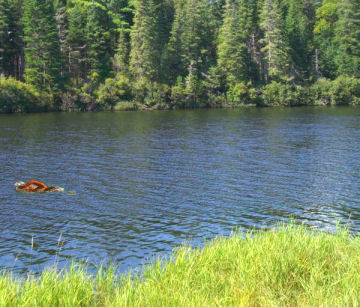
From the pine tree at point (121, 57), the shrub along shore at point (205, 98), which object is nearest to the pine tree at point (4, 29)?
the shrub along shore at point (205, 98)

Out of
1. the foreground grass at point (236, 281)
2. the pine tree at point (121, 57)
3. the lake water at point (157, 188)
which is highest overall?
the pine tree at point (121, 57)

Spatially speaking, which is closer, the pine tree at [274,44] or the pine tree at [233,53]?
the pine tree at [233,53]

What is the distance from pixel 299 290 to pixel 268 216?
1103 cm

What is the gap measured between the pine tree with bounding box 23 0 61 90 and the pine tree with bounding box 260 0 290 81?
4840cm

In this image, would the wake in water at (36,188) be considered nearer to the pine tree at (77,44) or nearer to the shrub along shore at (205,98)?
the shrub along shore at (205,98)

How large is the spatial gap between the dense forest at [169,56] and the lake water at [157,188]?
40.1m

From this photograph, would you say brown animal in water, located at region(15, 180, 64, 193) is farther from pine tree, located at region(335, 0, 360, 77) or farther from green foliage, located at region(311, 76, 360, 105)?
pine tree, located at region(335, 0, 360, 77)

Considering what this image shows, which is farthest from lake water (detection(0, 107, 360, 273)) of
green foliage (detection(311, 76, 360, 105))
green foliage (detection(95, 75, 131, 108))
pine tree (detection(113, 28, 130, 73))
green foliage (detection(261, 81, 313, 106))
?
green foliage (detection(311, 76, 360, 105))

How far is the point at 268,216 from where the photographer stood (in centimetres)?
→ 2164

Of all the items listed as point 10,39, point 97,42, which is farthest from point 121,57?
point 10,39

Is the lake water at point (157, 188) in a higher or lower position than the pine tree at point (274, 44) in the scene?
lower

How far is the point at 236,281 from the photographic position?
10.7 metres

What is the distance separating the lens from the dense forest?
299 feet

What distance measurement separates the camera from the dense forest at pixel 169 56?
91250 mm
